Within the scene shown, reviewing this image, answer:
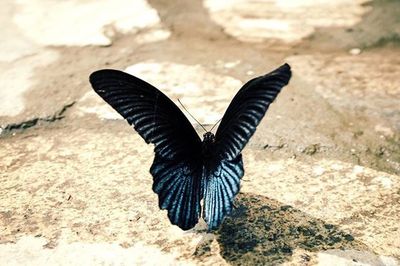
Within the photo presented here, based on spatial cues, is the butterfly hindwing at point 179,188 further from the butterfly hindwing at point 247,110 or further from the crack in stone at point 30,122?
the crack in stone at point 30,122

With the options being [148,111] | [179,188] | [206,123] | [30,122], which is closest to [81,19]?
[30,122]

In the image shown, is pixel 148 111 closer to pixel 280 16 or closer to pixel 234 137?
pixel 234 137

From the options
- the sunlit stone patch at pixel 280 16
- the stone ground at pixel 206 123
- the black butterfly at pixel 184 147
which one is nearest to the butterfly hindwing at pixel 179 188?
the black butterfly at pixel 184 147

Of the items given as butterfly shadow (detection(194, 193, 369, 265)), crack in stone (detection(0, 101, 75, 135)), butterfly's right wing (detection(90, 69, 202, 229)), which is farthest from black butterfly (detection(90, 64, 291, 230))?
crack in stone (detection(0, 101, 75, 135))

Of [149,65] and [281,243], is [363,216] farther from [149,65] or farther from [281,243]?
[149,65]

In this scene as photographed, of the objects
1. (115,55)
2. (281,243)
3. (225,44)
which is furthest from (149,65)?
(281,243)

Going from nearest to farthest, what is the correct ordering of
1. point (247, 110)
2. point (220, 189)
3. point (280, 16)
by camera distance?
point (247, 110), point (220, 189), point (280, 16)

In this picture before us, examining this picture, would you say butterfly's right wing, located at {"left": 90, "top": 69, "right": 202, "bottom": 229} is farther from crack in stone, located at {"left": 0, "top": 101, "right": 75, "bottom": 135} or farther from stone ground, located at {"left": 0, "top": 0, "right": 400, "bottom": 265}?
crack in stone, located at {"left": 0, "top": 101, "right": 75, "bottom": 135}
